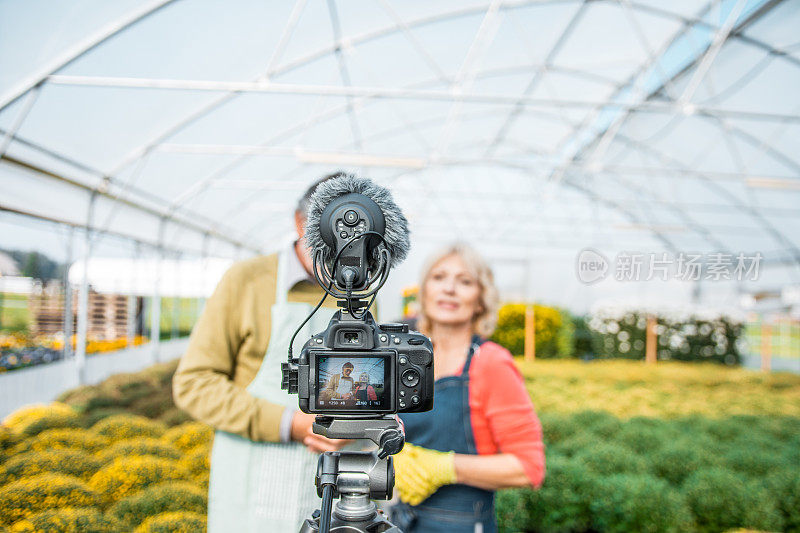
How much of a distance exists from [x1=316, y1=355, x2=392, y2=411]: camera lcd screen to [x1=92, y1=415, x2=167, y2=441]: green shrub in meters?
2.63

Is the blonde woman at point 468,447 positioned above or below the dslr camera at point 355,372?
below

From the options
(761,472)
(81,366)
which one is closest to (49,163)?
(81,366)

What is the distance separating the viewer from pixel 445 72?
304 inches

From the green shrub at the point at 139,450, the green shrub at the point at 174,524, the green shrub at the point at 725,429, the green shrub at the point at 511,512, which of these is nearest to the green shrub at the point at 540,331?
the green shrub at the point at 725,429

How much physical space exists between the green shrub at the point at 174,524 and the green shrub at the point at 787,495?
3003 mm

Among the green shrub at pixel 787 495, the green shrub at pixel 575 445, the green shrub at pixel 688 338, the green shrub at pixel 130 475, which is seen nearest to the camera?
the green shrub at pixel 130 475

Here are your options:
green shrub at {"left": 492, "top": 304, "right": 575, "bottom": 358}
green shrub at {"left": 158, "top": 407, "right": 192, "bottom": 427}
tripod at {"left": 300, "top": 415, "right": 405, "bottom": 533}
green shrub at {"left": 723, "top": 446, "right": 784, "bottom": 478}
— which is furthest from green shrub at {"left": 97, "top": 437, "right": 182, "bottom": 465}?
green shrub at {"left": 492, "top": 304, "right": 575, "bottom": 358}

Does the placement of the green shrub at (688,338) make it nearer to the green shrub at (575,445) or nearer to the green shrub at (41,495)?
the green shrub at (575,445)

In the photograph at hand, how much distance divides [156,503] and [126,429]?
1.13 m

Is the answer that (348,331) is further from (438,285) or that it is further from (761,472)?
(761,472)

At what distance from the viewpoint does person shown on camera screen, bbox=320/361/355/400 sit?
948 mm

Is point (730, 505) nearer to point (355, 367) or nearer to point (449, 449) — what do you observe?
point (449, 449)

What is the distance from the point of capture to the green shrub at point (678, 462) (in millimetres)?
3496

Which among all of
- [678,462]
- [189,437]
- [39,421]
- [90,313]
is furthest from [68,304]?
[678,462]
